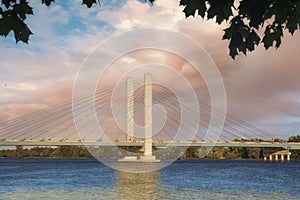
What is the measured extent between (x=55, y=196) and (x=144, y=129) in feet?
126

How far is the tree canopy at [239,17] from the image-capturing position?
9.16 feet

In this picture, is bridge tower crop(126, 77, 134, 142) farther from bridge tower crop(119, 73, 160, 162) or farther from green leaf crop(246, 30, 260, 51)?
green leaf crop(246, 30, 260, 51)

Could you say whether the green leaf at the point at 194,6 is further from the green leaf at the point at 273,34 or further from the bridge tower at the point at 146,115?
the bridge tower at the point at 146,115

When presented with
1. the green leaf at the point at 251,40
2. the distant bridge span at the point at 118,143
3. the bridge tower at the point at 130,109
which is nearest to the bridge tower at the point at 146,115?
the bridge tower at the point at 130,109

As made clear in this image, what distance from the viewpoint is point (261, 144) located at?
70188mm

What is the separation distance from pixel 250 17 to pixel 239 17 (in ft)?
1.31

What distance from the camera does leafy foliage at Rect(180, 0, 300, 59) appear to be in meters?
2.77

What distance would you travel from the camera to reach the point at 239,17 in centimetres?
336

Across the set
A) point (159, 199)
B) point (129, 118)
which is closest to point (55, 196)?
point (159, 199)

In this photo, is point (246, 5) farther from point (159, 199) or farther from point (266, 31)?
point (159, 199)

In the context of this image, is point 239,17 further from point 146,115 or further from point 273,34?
point 146,115

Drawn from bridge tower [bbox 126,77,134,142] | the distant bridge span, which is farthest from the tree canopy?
bridge tower [bbox 126,77,134,142]

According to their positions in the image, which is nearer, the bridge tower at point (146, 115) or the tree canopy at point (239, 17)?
the tree canopy at point (239, 17)

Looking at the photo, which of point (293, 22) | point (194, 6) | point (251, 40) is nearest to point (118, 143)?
point (251, 40)
